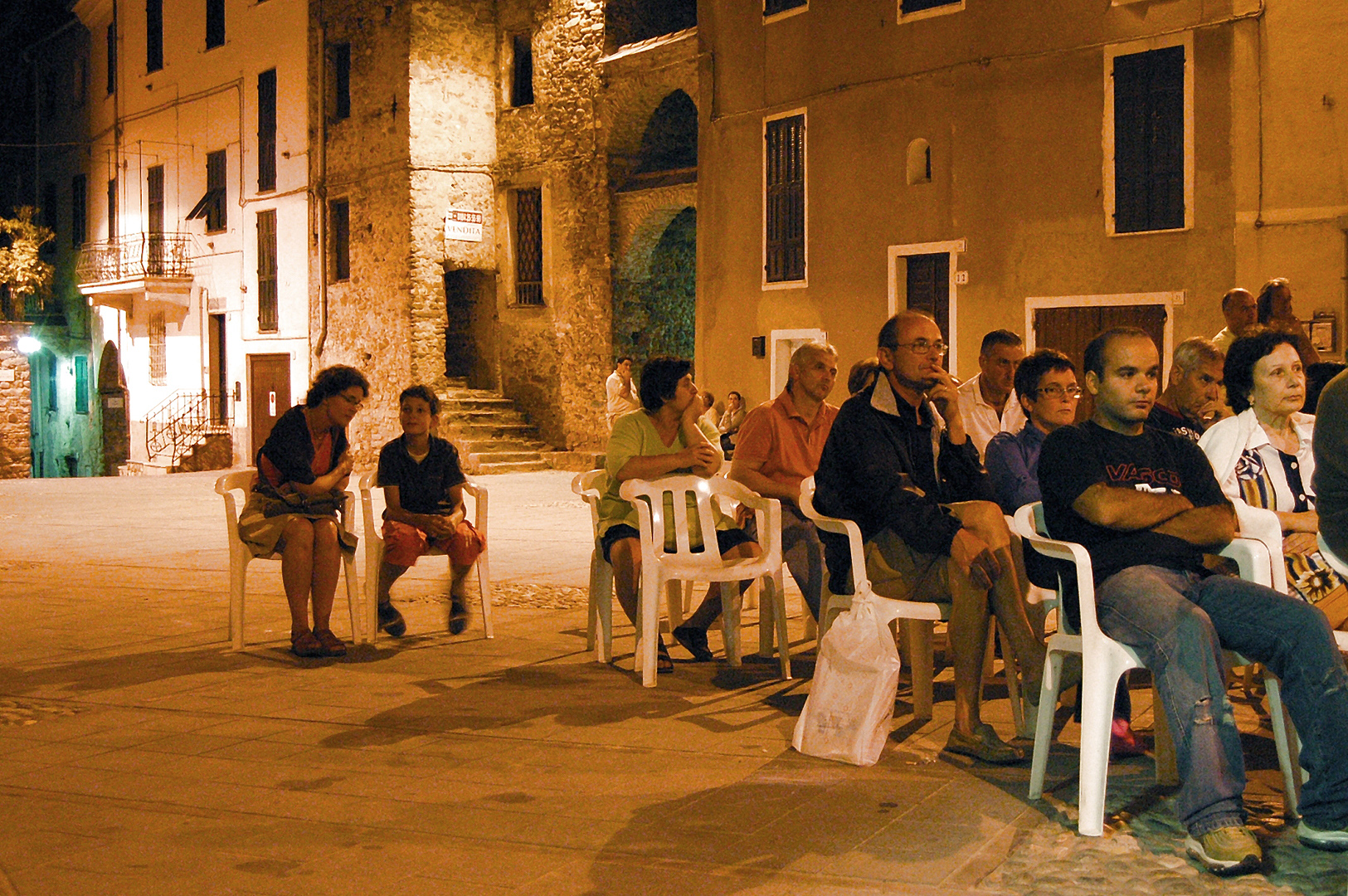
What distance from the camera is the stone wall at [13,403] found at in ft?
108

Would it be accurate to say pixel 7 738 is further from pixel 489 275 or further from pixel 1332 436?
pixel 489 275

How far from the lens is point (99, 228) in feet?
110

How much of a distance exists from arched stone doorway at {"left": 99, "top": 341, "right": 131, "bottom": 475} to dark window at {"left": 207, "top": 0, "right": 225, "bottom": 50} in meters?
7.99

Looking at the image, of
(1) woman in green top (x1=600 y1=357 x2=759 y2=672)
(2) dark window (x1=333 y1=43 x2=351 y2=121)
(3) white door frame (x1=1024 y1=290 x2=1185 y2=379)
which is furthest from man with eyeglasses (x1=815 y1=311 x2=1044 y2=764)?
(2) dark window (x1=333 y1=43 x2=351 y2=121)

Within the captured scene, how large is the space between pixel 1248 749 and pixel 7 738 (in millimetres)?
4423

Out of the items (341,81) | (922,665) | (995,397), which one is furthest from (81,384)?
(922,665)

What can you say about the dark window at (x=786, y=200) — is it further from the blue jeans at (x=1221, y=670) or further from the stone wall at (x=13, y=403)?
the stone wall at (x=13, y=403)

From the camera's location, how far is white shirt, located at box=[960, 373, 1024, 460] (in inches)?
252

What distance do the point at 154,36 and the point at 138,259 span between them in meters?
4.85

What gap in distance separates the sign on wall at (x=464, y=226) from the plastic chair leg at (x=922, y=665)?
2000 centimetres

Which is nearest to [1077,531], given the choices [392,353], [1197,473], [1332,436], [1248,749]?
[1197,473]

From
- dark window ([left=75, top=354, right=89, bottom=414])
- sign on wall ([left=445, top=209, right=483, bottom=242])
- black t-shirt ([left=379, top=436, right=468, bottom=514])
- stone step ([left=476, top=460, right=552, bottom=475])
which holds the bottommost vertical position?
stone step ([left=476, top=460, right=552, bottom=475])

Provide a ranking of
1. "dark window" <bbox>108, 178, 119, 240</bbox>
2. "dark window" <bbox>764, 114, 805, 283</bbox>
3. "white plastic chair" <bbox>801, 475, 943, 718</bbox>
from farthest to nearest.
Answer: "dark window" <bbox>108, 178, 119, 240</bbox> → "dark window" <bbox>764, 114, 805, 283</bbox> → "white plastic chair" <bbox>801, 475, 943, 718</bbox>

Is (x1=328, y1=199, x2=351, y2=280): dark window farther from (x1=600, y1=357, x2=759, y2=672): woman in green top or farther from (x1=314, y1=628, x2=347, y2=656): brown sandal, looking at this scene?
(x1=600, y1=357, x2=759, y2=672): woman in green top
